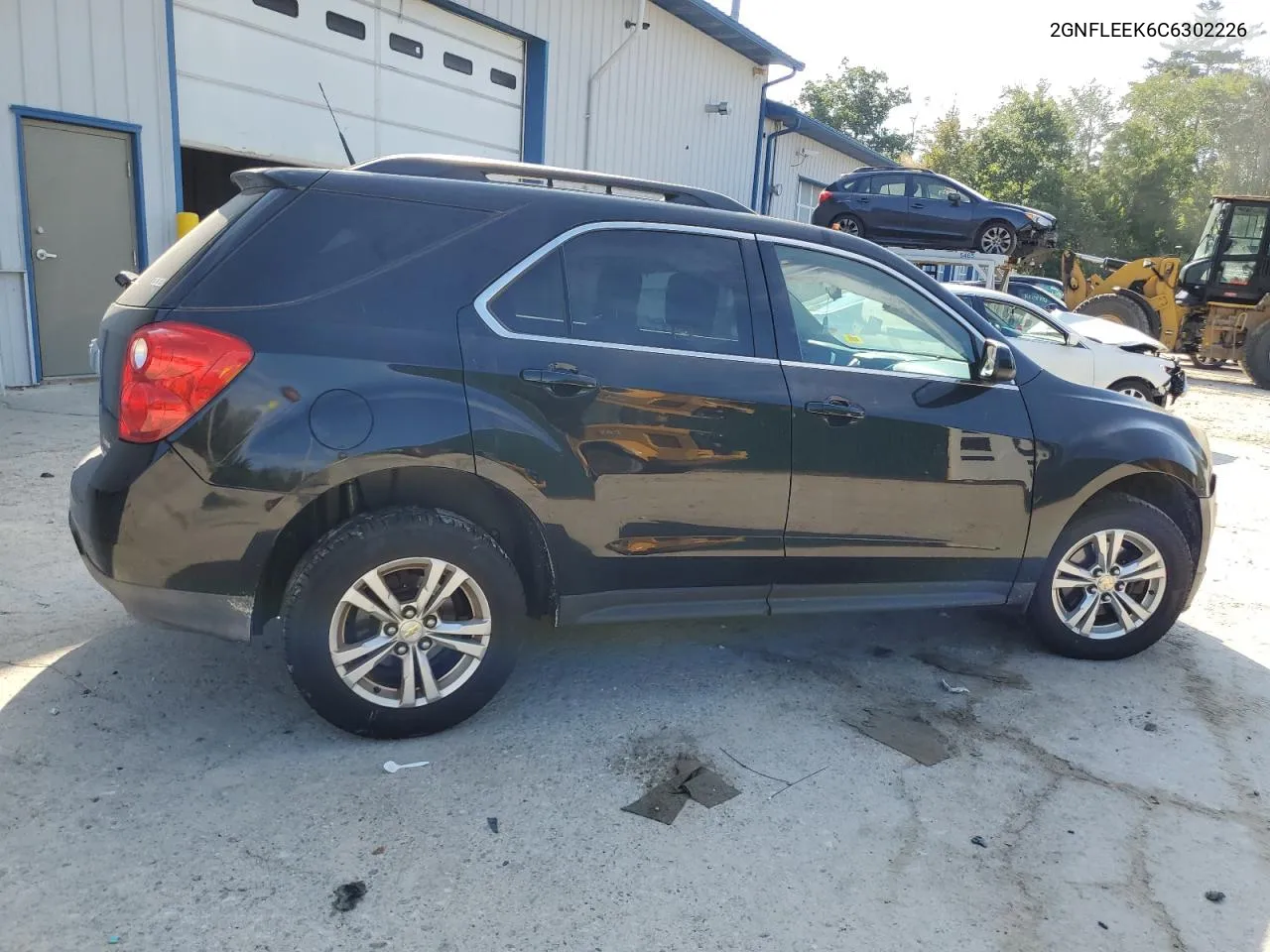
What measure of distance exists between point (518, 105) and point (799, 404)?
10887 millimetres

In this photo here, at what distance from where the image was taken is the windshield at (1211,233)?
18062 mm

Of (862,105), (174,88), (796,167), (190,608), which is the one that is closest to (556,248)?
(190,608)

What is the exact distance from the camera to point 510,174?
3422mm

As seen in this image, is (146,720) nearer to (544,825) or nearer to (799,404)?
(544,825)

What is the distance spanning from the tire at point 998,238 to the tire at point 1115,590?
10.6 meters

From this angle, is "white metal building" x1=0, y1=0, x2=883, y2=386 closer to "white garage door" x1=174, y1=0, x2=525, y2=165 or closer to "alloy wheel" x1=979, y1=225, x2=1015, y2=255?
"white garage door" x1=174, y1=0, x2=525, y2=165

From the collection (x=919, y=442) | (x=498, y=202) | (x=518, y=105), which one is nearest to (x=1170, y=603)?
(x=919, y=442)

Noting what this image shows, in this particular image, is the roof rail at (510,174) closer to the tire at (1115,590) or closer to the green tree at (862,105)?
the tire at (1115,590)

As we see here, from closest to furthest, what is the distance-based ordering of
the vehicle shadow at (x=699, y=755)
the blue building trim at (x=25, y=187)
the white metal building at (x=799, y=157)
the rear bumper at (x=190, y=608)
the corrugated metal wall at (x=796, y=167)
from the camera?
the vehicle shadow at (x=699, y=755) → the rear bumper at (x=190, y=608) → the blue building trim at (x=25, y=187) → the white metal building at (x=799, y=157) → the corrugated metal wall at (x=796, y=167)

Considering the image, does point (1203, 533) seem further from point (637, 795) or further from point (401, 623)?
point (401, 623)

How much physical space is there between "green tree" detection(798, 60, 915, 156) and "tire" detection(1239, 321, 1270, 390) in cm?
3886

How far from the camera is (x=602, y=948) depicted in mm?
2268

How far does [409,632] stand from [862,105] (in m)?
56.8

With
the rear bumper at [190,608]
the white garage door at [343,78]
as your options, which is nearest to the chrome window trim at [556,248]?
the rear bumper at [190,608]
